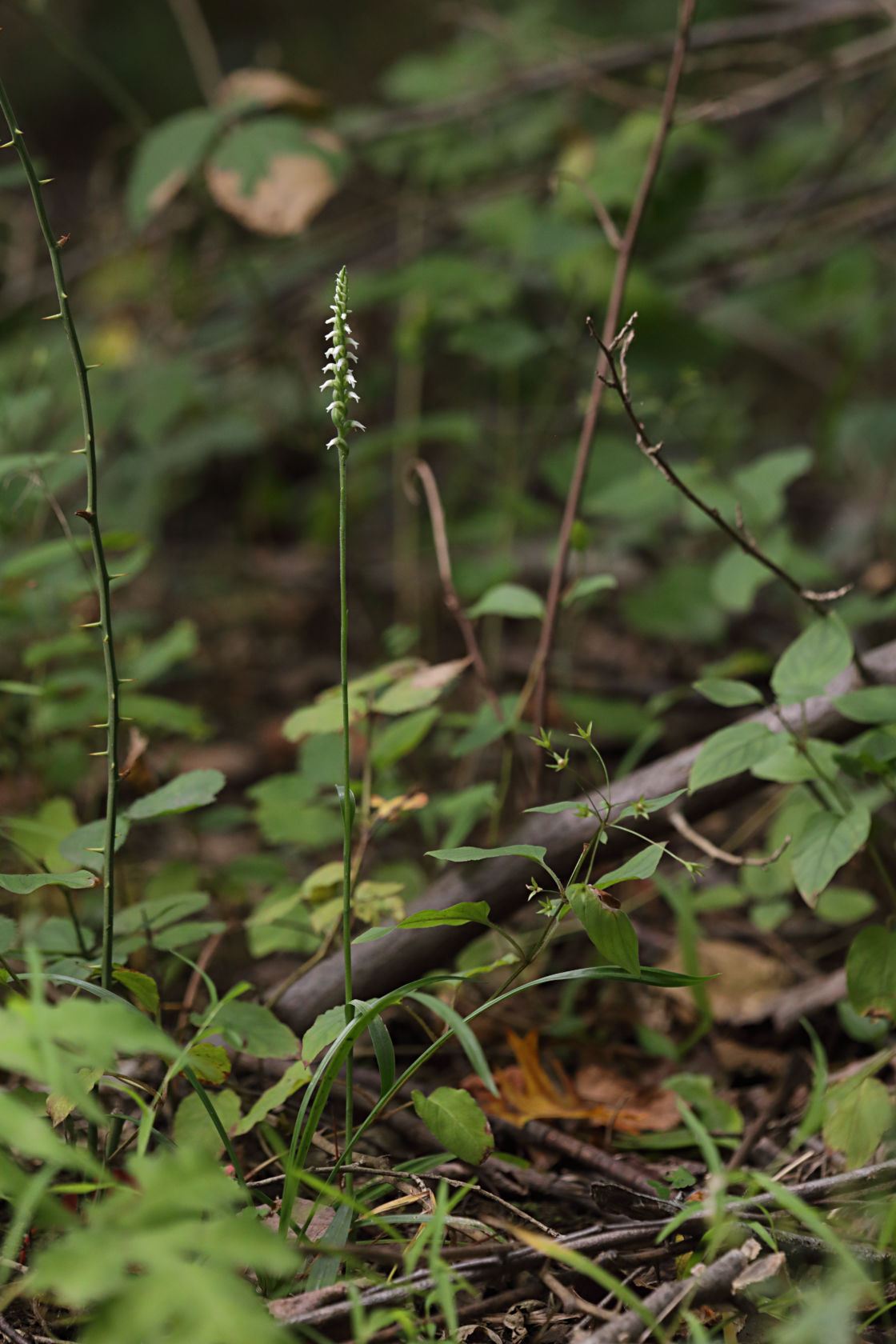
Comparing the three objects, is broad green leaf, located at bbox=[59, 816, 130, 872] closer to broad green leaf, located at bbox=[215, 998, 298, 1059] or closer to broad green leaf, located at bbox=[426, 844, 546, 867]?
broad green leaf, located at bbox=[215, 998, 298, 1059]

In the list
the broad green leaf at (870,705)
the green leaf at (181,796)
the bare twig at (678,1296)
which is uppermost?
the green leaf at (181,796)

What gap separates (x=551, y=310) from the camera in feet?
9.87

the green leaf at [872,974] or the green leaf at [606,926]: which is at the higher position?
the green leaf at [606,926]

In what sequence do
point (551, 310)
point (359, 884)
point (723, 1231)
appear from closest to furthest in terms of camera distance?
point (723, 1231) → point (359, 884) → point (551, 310)

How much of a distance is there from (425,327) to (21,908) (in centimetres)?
152

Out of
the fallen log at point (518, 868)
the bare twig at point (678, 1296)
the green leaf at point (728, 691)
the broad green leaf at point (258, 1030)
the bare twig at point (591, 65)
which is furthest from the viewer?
the bare twig at point (591, 65)

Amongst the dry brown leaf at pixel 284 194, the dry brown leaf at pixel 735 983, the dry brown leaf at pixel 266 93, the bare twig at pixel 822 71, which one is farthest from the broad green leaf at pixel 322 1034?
the bare twig at pixel 822 71

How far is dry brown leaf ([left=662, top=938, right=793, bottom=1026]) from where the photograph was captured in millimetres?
1516

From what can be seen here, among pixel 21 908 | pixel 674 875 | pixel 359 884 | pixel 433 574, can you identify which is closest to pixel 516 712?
pixel 359 884

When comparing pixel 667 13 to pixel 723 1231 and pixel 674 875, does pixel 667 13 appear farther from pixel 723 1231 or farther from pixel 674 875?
pixel 723 1231

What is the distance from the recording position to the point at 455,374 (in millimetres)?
3621

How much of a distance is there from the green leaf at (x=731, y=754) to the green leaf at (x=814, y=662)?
58mm

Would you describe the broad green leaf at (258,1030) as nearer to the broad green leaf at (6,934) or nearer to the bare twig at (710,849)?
the broad green leaf at (6,934)

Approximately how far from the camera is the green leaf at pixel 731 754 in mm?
1078
